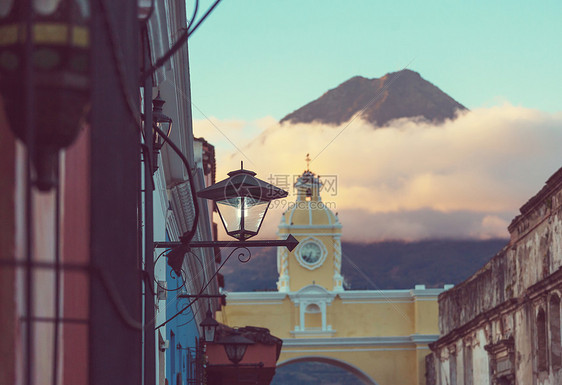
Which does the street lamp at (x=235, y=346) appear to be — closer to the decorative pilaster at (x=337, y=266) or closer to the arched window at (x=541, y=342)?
the arched window at (x=541, y=342)

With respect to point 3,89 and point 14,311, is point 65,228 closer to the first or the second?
point 14,311

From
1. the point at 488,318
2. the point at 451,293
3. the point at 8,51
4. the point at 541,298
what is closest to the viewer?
the point at 8,51

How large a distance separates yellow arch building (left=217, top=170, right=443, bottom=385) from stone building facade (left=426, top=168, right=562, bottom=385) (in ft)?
52.1

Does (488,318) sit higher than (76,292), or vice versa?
(488,318)

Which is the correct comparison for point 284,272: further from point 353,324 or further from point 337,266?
point 353,324

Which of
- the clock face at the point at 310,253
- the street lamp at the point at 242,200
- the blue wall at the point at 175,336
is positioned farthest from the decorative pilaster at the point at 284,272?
the street lamp at the point at 242,200

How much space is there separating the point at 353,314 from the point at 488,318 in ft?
70.2

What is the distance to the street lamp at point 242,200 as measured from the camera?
784 centimetres

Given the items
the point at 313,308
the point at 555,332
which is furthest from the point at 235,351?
the point at 313,308

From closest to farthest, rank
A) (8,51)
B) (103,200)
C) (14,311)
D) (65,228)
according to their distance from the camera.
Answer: (8,51)
(14,311)
(65,228)
(103,200)

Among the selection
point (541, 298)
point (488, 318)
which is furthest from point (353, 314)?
point (541, 298)

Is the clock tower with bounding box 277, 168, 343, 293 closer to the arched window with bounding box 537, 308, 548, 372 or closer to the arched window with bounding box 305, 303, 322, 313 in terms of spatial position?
the arched window with bounding box 305, 303, 322, 313

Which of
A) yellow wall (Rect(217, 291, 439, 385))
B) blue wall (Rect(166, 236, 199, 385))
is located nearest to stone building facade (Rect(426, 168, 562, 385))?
blue wall (Rect(166, 236, 199, 385))

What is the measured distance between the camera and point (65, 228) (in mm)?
3105
